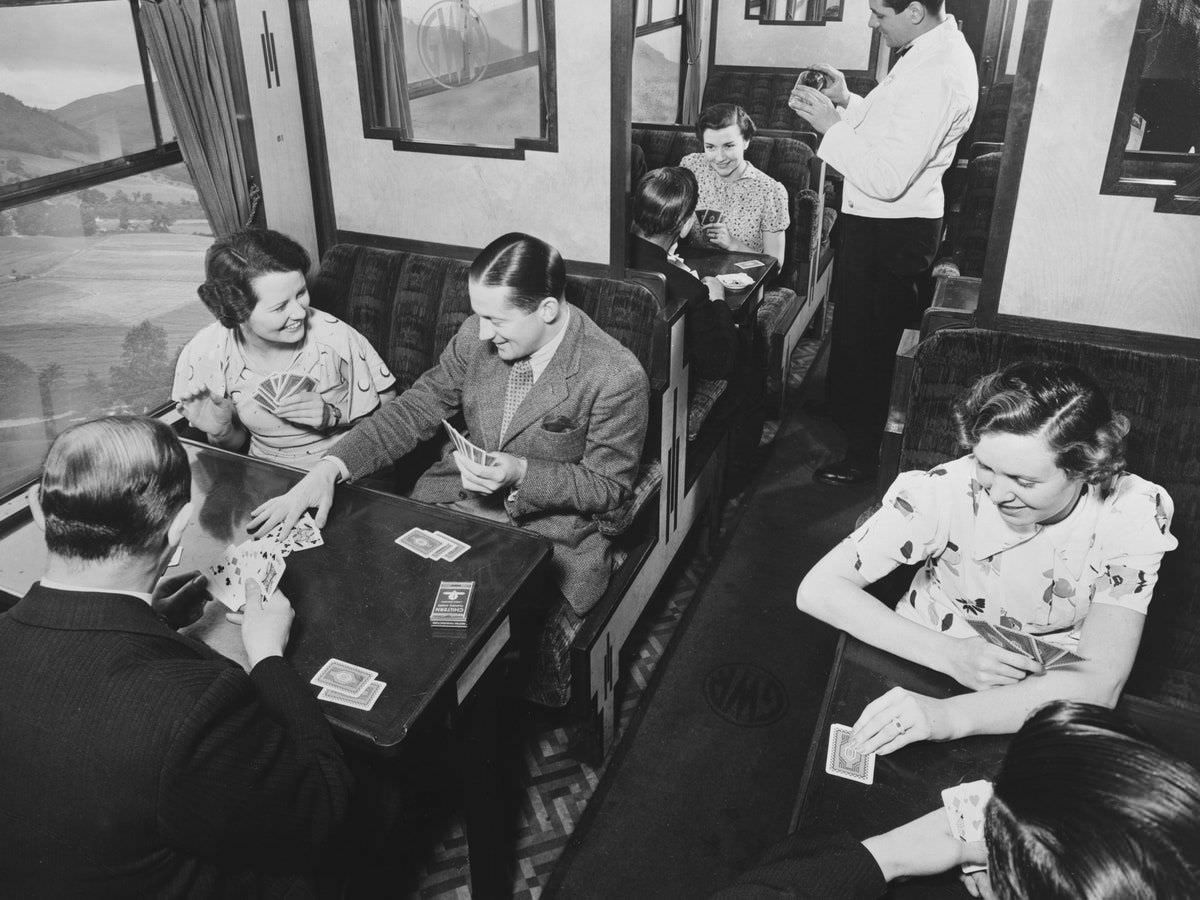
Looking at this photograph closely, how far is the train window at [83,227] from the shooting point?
2.57m

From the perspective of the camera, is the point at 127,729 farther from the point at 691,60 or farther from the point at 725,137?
the point at 691,60

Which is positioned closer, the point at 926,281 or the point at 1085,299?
the point at 1085,299

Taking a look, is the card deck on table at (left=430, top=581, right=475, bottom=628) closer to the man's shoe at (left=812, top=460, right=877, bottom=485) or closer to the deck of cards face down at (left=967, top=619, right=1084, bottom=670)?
the deck of cards face down at (left=967, top=619, right=1084, bottom=670)

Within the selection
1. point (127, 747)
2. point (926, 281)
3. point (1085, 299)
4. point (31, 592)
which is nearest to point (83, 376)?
point (31, 592)

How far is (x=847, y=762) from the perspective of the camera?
1559 millimetres

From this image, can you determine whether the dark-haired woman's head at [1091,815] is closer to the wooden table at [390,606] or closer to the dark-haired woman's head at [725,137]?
the wooden table at [390,606]

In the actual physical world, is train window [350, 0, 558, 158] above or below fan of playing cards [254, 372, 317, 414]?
above

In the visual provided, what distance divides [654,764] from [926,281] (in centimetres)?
241

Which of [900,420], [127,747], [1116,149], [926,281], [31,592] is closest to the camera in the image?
[127,747]

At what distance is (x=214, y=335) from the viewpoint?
9.07ft

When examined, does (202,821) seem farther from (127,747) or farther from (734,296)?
(734,296)

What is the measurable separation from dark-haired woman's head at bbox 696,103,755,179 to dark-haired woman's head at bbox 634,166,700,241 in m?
1.18

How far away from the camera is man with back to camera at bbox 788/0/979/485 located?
3.58 metres

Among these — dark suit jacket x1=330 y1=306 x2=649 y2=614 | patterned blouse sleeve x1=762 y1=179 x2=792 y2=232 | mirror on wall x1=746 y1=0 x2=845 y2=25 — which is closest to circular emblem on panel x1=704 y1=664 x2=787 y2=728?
dark suit jacket x1=330 y1=306 x2=649 y2=614
